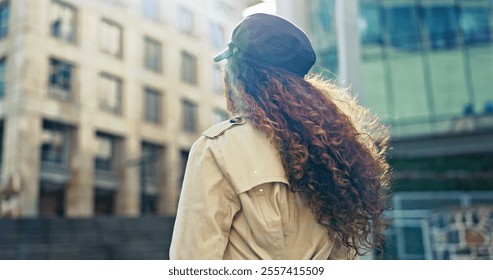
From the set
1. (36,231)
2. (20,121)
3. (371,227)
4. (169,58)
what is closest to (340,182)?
(371,227)

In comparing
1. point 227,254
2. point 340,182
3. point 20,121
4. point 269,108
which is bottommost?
point 227,254

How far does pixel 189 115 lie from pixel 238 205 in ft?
44.1

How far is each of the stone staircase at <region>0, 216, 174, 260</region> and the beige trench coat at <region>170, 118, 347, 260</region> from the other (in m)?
5.70

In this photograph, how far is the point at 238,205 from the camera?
113 cm

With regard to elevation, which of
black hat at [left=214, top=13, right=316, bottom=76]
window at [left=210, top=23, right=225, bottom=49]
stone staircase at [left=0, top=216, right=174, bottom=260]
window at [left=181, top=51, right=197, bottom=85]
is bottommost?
stone staircase at [left=0, top=216, right=174, bottom=260]

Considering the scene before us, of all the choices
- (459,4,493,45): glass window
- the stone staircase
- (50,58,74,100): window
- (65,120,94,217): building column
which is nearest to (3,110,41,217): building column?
(50,58,74,100): window

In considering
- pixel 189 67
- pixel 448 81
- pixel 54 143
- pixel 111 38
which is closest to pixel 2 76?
pixel 54 143

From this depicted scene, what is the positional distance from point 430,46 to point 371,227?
8.84m

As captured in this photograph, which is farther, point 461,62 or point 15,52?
point 15,52

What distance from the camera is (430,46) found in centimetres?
948

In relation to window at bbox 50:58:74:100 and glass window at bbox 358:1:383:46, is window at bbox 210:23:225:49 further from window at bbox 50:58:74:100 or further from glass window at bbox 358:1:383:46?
window at bbox 50:58:74:100

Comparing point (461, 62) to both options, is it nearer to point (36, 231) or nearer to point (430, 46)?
point (430, 46)

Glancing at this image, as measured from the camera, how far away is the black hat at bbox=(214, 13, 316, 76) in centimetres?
121

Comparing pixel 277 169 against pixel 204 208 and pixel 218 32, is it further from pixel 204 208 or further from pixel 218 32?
pixel 218 32
